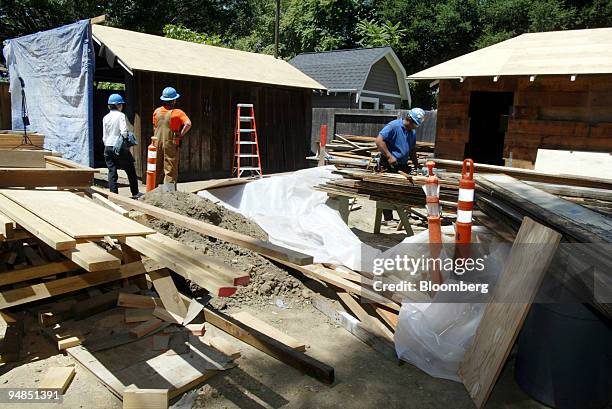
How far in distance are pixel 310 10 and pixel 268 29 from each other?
936 centimetres

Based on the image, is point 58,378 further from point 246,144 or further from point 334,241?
point 246,144

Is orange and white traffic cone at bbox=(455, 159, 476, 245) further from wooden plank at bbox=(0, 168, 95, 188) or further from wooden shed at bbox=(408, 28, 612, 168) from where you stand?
wooden shed at bbox=(408, 28, 612, 168)

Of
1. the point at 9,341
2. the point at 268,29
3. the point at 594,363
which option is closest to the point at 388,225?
the point at 594,363

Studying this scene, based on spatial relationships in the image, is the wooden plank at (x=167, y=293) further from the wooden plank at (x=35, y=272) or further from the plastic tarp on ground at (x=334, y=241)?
the plastic tarp on ground at (x=334, y=241)

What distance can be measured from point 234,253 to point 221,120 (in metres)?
7.93

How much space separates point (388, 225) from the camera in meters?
9.68

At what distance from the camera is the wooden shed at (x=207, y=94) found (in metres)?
11.2

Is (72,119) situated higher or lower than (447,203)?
higher

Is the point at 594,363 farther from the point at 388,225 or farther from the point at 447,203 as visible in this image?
the point at 388,225

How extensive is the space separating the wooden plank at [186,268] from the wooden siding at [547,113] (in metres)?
8.97

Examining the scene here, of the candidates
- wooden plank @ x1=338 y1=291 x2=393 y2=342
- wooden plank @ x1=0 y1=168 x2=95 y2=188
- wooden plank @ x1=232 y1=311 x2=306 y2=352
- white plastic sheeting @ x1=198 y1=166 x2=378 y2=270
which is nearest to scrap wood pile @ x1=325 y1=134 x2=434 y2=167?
white plastic sheeting @ x1=198 y1=166 x2=378 y2=270

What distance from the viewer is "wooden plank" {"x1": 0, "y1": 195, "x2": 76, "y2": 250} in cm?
301

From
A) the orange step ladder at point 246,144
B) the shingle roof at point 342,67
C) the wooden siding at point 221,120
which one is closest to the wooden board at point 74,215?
the wooden siding at point 221,120

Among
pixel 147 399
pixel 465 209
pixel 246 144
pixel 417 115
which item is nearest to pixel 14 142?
pixel 147 399
